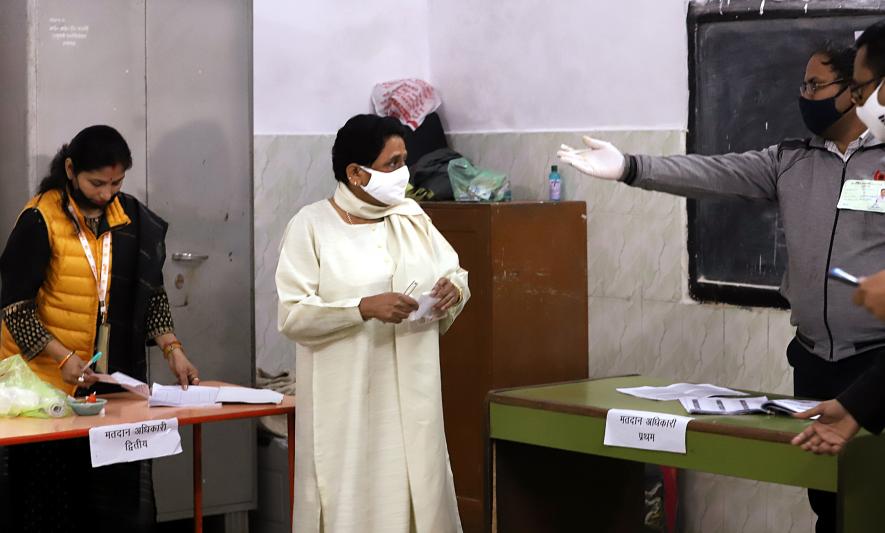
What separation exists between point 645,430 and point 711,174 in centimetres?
93

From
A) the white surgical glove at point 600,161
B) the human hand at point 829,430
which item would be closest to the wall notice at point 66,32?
the white surgical glove at point 600,161

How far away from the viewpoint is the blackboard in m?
4.89

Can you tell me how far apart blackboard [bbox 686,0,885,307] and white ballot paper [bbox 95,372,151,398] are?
243 cm

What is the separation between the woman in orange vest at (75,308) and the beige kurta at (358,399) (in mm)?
595

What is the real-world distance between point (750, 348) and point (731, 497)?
65 cm

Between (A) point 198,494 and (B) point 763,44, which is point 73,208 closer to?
(A) point 198,494

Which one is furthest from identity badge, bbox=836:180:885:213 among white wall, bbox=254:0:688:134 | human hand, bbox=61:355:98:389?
human hand, bbox=61:355:98:389

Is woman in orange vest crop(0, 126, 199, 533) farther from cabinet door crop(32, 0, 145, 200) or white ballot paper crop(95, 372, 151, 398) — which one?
Answer: cabinet door crop(32, 0, 145, 200)

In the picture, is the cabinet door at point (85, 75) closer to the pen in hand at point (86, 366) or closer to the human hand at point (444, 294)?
the pen in hand at point (86, 366)

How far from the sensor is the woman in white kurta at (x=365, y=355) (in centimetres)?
388

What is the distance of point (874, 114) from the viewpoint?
3244 millimetres

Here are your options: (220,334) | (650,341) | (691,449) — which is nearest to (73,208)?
(220,334)

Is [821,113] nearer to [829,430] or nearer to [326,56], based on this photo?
[829,430]

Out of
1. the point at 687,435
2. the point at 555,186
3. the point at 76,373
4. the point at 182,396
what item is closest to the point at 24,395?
the point at 76,373
